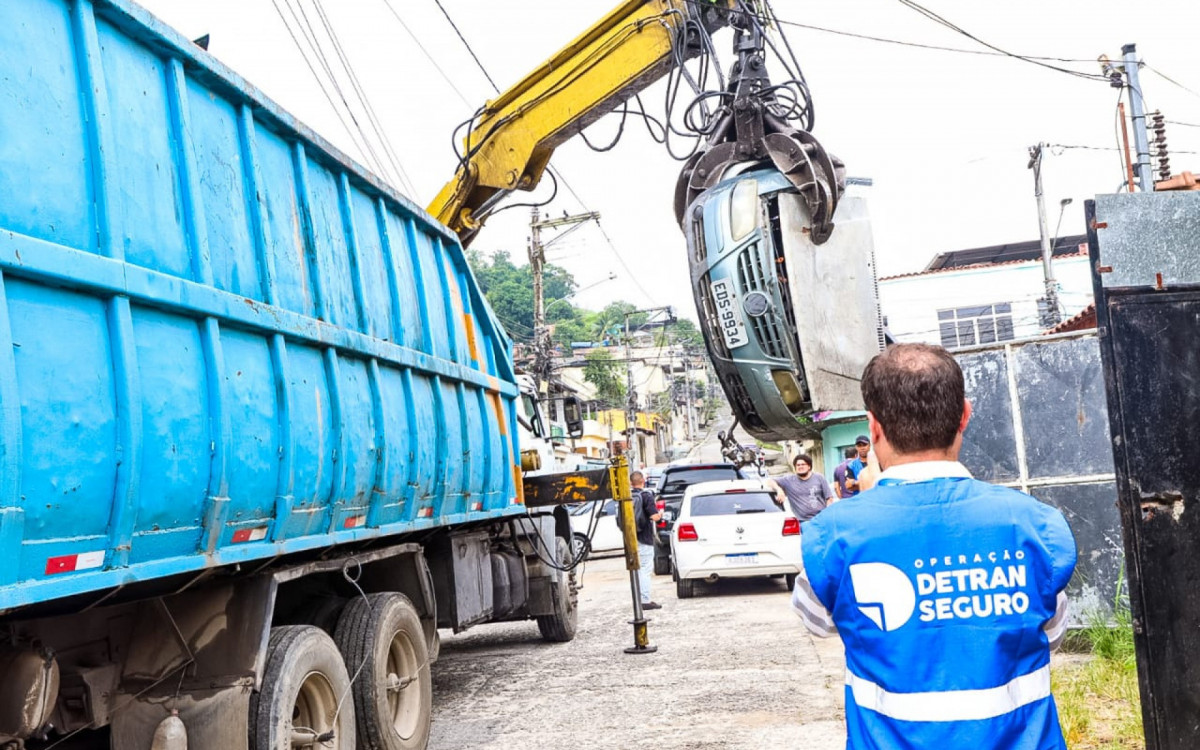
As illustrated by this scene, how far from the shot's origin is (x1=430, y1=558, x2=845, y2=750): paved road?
6578mm

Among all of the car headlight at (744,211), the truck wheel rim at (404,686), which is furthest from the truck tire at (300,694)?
the car headlight at (744,211)

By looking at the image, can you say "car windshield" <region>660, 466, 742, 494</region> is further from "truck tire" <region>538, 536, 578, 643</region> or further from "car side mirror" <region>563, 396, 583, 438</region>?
"truck tire" <region>538, 536, 578, 643</region>

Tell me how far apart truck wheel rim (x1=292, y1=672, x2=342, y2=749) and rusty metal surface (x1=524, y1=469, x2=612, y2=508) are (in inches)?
174

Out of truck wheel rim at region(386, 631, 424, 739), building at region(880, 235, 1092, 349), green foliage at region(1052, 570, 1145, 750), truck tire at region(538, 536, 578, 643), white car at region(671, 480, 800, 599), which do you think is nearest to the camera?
green foliage at region(1052, 570, 1145, 750)

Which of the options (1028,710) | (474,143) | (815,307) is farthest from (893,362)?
(474,143)

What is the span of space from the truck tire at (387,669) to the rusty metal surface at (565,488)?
297 centimetres

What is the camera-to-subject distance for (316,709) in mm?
5195

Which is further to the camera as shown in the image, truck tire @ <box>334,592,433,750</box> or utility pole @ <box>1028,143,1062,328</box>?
utility pole @ <box>1028,143,1062,328</box>

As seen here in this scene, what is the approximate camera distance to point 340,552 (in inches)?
231

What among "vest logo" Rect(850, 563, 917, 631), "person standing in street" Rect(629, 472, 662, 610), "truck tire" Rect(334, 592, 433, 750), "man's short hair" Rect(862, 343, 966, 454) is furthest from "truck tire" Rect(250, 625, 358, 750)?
"person standing in street" Rect(629, 472, 662, 610)

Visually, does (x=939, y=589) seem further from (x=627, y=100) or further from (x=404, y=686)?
(x=627, y=100)

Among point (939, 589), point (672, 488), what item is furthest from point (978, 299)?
point (939, 589)

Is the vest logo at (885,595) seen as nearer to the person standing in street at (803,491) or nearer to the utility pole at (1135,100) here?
the person standing in street at (803,491)

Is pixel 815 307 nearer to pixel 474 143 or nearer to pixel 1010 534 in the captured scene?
pixel 474 143
